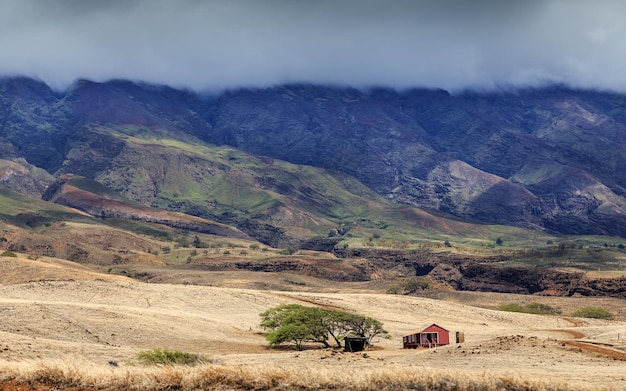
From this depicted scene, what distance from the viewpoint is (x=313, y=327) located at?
227 ft

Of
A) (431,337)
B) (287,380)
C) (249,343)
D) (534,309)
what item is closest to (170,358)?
(287,380)

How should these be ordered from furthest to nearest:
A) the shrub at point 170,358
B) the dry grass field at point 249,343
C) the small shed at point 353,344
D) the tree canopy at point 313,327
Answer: the tree canopy at point 313,327, the small shed at point 353,344, the shrub at point 170,358, the dry grass field at point 249,343

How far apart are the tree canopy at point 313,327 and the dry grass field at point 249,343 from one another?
1.47 m

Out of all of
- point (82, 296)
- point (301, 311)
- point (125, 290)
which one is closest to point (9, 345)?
point (301, 311)

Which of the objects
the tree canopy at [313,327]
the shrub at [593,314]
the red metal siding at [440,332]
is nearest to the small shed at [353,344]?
the tree canopy at [313,327]

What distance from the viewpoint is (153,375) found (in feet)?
77.1

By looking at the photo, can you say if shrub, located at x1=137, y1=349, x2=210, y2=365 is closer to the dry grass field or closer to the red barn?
the dry grass field

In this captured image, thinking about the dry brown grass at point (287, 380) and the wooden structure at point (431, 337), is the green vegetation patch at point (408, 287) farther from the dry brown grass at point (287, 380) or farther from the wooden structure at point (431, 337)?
the dry brown grass at point (287, 380)

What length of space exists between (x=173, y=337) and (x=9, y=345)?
24.3 m

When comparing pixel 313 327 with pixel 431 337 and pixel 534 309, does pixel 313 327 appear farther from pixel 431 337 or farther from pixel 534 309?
pixel 534 309

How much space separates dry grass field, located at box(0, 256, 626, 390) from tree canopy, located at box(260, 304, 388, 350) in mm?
1473

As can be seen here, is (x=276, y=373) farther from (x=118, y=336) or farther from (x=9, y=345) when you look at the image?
(x=118, y=336)

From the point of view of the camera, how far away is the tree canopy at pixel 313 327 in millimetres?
67312

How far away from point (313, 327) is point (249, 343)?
604 centimetres
